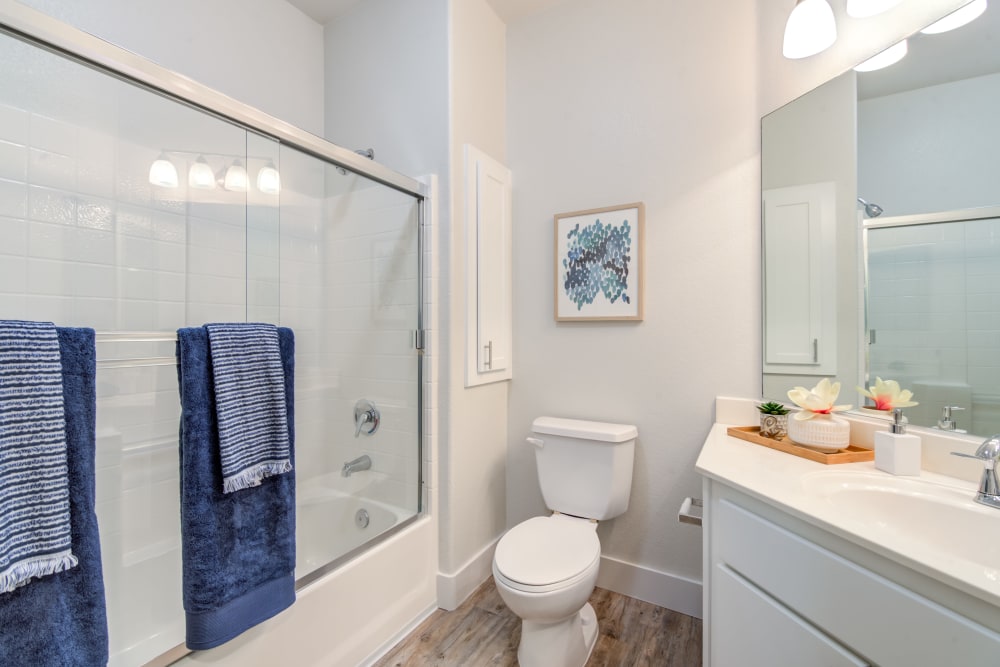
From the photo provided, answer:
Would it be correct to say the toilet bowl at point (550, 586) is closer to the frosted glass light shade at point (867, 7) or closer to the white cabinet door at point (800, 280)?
the white cabinet door at point (800, 280)

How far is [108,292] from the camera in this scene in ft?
4.51

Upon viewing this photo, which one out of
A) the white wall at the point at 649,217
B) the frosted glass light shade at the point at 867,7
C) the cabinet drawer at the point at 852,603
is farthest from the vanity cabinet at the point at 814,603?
the frosted glass light shade at the point at 867,7

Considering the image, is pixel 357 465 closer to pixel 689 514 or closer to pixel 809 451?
pixel 689 514

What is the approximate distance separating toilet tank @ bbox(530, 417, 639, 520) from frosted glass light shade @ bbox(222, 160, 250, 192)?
1.46 metres

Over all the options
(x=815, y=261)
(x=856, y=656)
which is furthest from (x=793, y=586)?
(x=815, y=261)

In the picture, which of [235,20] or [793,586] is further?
[235,20]

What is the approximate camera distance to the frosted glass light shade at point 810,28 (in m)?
1.44

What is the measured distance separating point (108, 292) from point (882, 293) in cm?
238

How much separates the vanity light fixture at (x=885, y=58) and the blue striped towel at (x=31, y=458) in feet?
7.41

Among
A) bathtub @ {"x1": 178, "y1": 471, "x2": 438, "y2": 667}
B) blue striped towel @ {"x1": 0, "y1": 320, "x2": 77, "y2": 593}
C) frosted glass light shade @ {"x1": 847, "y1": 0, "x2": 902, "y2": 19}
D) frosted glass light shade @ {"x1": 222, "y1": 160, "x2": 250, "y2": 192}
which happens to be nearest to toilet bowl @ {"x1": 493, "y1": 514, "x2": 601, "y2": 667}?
bathtub @ {"x1": 178, "y1": 471, "x2": 438, "y2": 667}

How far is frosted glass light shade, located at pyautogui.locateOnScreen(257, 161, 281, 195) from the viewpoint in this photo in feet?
→ 4.71

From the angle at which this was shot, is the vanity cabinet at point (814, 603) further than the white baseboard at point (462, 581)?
No

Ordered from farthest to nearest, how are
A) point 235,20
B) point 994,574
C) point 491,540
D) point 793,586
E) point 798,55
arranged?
point 491,540 < point 235,20 < point 798,55 < point 793,586 < point 994,574

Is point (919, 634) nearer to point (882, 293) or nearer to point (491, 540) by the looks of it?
point (882, 293)
